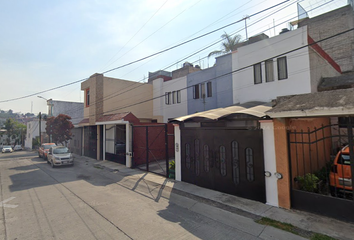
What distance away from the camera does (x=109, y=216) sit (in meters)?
5.68

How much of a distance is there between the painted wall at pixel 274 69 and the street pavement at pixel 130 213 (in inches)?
327

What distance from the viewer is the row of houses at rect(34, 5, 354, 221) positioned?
5848mm

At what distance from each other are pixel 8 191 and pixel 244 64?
15443mm

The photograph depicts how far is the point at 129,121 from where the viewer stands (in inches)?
548


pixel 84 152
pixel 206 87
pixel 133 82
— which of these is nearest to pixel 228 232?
pixel 206 87

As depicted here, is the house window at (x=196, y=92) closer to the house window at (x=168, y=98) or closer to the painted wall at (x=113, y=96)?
the house window at (x=168, y=98)

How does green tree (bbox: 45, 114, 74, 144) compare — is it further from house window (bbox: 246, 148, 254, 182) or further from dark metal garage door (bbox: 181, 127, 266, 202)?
house window (bbox: 246, 148, 254, 182)

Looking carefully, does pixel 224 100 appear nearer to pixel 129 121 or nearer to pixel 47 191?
pixel 129 121

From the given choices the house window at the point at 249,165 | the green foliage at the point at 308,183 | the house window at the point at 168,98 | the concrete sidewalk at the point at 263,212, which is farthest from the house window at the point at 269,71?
the house window at the point at 168,98

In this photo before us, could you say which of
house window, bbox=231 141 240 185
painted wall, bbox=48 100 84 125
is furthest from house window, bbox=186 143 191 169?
painted wall, bbox=48 100 84 125

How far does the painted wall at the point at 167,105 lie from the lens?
19.8m


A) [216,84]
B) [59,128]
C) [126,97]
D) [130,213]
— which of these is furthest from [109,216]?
[59,128]

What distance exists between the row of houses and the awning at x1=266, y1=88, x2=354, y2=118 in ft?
0.08

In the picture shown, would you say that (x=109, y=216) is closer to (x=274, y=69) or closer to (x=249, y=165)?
(x=249, y=165)
